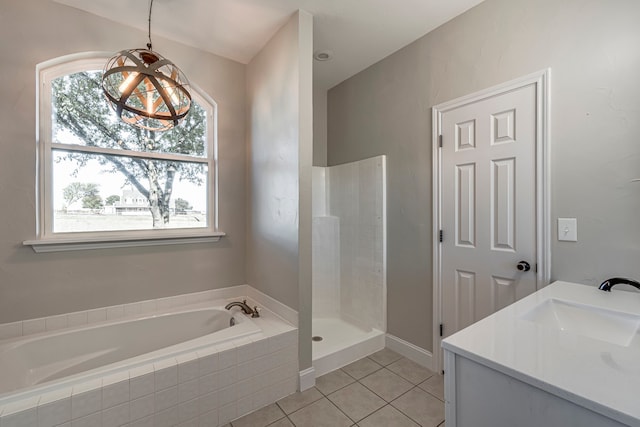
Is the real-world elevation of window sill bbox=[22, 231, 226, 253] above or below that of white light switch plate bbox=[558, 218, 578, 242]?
below

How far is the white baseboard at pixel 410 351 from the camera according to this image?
7.20 feet

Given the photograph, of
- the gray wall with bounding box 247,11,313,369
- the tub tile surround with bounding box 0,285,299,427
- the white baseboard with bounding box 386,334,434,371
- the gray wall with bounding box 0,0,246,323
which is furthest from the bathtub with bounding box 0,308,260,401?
the white baseboard with bounding box 386,334,434,371

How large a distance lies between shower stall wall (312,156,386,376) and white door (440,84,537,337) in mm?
624

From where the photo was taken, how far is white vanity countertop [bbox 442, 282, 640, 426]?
60 cm

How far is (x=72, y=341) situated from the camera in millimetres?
1843

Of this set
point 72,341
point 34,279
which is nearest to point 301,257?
point 72,341

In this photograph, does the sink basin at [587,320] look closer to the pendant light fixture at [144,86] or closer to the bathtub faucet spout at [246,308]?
the bathtub faucet spout at [246,308]

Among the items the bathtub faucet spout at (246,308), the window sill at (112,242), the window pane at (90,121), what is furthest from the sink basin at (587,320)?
the window pane at (90,121)

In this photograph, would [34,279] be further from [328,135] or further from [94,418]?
[328,135]

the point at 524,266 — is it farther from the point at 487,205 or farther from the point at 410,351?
the point at 410,351

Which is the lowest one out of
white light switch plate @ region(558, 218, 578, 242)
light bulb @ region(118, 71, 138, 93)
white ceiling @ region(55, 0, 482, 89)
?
white light switch plate @ region(558, 218, 578, 242)

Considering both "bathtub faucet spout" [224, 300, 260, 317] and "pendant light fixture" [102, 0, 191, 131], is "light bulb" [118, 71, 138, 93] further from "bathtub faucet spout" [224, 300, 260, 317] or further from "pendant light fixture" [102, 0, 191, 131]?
"bathtub faucet spout" [224, 300, 260, 317]

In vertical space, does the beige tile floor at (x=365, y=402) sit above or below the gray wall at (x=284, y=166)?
below

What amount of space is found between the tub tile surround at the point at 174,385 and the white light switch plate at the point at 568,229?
170 centimetres
